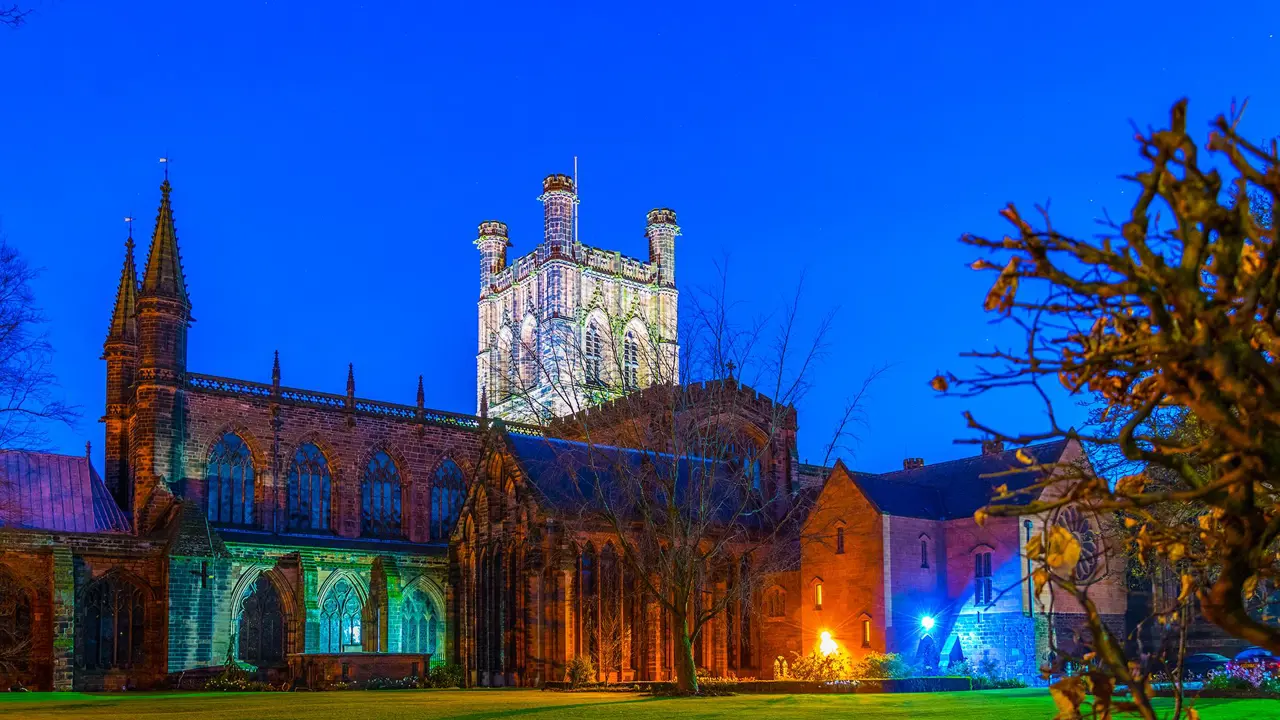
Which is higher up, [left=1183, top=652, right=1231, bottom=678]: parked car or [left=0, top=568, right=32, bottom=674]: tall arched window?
[left=0, top=568, right=32, bottom=674]: tall arched window

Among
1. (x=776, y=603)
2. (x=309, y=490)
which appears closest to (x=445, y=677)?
(x=776, y=603)

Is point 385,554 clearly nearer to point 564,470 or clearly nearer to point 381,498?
→ point 381,498

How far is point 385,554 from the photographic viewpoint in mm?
50250

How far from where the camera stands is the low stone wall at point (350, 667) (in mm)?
40812

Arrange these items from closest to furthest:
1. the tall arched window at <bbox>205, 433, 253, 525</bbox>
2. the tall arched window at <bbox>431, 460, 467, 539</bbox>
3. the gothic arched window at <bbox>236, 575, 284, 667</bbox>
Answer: the gothic arched window at <bbox>236, 575, 284, 667</bbox>, the tall arched window at <bbox>205, 433, 253, 525</bbox>, the tall arched window at <bbox>431, 460, 467, 539</bbox>

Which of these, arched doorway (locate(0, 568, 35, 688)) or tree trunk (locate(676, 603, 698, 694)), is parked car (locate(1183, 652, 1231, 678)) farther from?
arched doorway (locate(0, 568, 35, 688))

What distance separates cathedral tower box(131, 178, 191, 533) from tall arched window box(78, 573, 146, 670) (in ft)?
18.4

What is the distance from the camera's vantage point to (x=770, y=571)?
146 ft

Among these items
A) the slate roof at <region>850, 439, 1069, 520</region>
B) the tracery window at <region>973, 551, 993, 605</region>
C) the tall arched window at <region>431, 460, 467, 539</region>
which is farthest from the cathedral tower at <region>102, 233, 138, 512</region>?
the tracery window at <region>973, 551, 993, 605</region>

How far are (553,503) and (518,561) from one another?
2493 mm

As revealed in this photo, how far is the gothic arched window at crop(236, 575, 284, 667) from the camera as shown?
157 feet

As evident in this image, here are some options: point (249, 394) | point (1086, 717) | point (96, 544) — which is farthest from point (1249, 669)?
point (249, 394)

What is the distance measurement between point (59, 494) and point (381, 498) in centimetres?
1420

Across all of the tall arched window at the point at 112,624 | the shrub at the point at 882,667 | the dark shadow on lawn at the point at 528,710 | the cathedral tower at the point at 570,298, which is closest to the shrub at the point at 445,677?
the tall arched window at the point at 112,624
